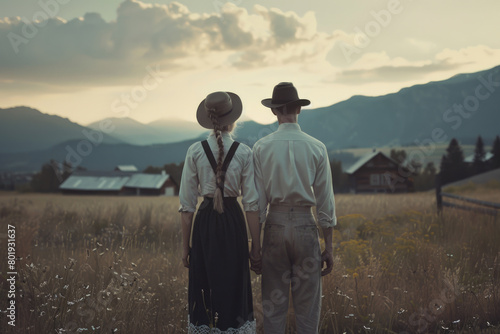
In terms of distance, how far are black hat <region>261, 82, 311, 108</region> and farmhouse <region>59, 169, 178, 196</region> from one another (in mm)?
45310

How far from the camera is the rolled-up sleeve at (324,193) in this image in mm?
3777

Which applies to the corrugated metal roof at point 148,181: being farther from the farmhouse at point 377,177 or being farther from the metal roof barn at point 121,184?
the farmhouse at point 377,177

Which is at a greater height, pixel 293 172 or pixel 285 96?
pixel 285 96

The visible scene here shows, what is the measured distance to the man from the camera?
367cm

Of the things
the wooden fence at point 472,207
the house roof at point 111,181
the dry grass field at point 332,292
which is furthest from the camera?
the house roof at point 111,181

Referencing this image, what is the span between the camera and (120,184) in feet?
166

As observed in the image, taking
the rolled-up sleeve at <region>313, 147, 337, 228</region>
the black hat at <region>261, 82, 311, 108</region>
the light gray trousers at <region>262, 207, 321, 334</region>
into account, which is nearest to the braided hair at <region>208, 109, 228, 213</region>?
the light gray trousers at <region>262, 207, 321, 334</region>

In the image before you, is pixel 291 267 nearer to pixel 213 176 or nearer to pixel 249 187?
pixel 249 187

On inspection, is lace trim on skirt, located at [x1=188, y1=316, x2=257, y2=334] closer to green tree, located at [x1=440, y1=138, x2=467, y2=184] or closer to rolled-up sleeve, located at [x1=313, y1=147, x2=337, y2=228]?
rolled-up sleeve, located at [x1=313, y1=147, x2=337, y2=228]

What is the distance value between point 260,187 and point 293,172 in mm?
337

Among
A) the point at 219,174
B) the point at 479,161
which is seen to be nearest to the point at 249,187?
the point at 219,174

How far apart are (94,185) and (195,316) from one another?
4970cm

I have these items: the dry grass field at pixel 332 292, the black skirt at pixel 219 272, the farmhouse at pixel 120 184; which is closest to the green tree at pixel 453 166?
the farmhouse at pixel 120 184

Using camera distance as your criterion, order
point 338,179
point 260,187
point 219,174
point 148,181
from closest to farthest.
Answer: point 219,174 → point 260,187 → point 148,181 → point 338,179
